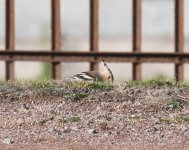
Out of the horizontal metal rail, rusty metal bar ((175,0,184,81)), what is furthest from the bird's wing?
rusty metal bar ((175,0,184,81))

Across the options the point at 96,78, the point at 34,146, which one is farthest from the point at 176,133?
the point at 96,78

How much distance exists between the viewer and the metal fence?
13852 mm

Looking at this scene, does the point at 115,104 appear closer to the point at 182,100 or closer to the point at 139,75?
the point at 182,100

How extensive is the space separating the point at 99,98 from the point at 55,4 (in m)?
5.42

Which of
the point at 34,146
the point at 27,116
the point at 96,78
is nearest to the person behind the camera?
the point at 34,146

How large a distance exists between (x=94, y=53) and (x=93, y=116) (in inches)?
214

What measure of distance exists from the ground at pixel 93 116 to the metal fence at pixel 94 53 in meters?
4.19

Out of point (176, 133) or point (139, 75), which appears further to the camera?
point (139, 75)

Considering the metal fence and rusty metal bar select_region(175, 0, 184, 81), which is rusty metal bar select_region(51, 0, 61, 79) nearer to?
the metal fence

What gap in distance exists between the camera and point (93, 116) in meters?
8.55

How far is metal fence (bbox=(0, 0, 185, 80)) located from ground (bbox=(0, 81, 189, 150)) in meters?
4.19

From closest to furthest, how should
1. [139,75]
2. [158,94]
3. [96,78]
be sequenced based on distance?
[158,94], [96,78], [139,75]

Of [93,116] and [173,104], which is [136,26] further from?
[93,116]

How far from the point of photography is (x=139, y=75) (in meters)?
Answer: 13.9
